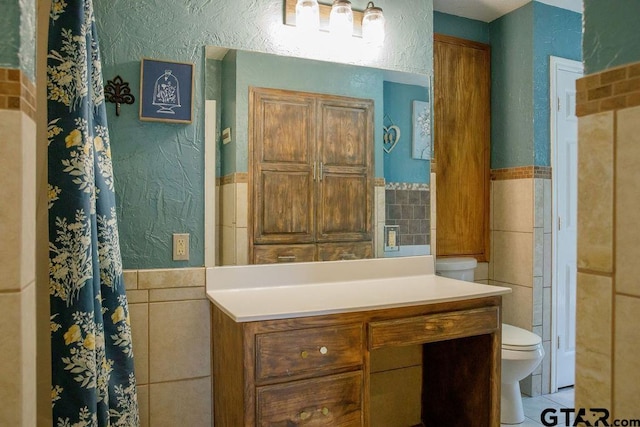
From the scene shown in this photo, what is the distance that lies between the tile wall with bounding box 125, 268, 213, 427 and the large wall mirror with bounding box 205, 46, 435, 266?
188 millimetres

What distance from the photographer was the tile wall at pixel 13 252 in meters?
0.71

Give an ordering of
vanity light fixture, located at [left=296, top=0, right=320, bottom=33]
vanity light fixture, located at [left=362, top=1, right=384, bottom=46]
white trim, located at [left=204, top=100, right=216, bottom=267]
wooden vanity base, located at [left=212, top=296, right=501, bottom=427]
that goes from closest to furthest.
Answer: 1. wooden vanity base, located at [left=212, top=296, right=501, bottom=427]
2. white trim, located at [left=204, top=100, right=216, bottom=267]
3. vanity light fixture, located at [left=296, top=0, right=320, bottom=33]
4. vanity light fixture, located at [left=362, top=1, right=384, bottom=46]

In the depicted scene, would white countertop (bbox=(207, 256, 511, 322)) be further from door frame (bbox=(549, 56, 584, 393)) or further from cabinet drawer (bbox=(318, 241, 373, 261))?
door frame (bbox=(549, 56, 584, 393))

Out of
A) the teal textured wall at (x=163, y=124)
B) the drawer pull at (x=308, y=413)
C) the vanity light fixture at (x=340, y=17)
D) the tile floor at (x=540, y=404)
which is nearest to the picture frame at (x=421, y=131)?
the vanity light fixture at (x=340, y=17)

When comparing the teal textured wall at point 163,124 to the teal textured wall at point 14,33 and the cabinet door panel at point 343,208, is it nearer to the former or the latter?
the cabinet door panel at point 343,208

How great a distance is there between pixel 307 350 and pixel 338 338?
0.41 ft

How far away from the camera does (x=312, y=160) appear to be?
2217mm

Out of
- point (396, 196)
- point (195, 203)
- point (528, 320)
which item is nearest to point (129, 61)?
point (195, 203)

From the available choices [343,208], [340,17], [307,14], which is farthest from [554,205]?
[307,14]

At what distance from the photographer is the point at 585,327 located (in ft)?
2.07

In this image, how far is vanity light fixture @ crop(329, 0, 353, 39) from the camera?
222 centimetres

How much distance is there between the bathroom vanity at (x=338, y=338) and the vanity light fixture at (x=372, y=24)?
3.72ft

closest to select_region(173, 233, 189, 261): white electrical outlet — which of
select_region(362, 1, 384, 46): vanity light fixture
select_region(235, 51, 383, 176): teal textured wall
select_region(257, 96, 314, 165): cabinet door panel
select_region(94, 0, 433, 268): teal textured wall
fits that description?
select_region(94, 0, 433, 268): teal textured wall

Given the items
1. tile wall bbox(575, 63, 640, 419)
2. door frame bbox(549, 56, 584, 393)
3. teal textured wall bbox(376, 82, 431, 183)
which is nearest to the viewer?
tile wall bbox(575, 63, 640, 419)
